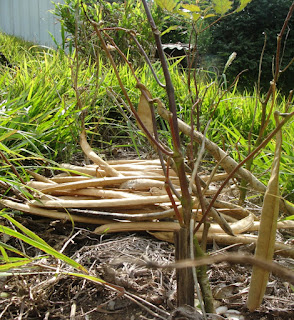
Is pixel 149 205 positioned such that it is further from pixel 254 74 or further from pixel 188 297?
pixel 254 74

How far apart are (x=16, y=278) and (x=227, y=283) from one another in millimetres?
577

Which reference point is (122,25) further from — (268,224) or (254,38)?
(254,38)

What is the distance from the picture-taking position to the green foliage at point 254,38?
8.55m

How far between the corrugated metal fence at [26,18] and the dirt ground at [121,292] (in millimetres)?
12556

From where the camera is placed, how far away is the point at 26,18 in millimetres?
13297

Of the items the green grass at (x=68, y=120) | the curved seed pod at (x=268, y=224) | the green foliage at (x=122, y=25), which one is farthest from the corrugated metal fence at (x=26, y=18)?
the curved seed pod at (x=268, y=224)

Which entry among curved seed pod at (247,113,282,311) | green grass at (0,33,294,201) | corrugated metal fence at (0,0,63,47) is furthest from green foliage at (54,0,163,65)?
corrugated metal fence at (0,0,63,47)

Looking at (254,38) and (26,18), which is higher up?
(26,18)

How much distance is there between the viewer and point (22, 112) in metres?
1.94

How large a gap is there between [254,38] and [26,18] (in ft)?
27.3

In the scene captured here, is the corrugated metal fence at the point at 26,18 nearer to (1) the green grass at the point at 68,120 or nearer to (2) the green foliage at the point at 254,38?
(2) the green foliage at the point at 254,38

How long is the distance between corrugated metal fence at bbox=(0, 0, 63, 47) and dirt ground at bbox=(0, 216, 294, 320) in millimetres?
A: 12556

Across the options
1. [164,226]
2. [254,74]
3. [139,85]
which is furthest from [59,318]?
[254,74]

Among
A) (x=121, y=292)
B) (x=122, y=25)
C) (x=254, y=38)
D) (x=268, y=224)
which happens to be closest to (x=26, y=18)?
(x=254, y=38)
